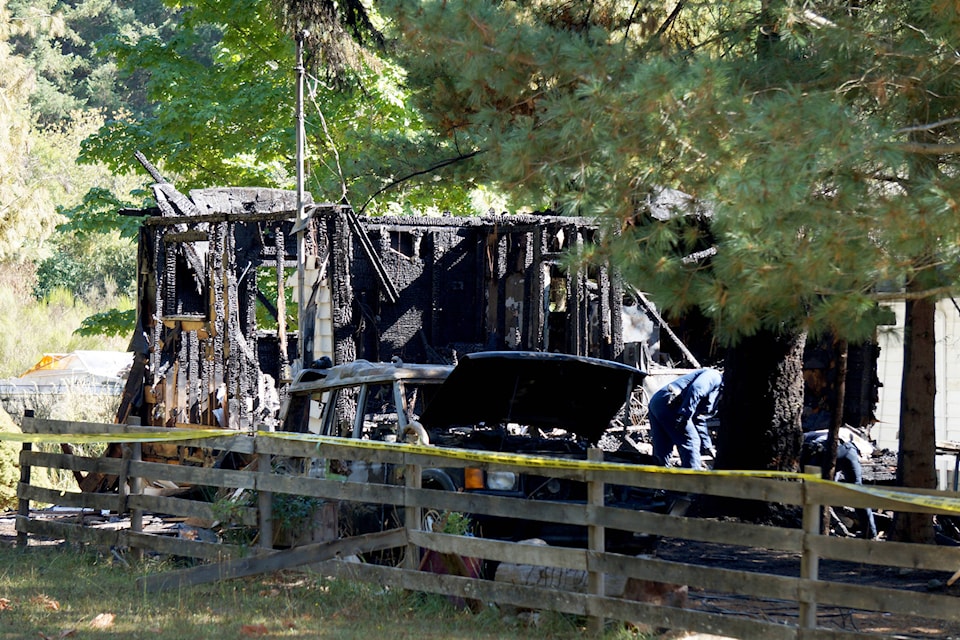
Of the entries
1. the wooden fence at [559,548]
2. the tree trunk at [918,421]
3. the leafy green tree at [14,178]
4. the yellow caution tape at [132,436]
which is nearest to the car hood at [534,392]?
the wooden fence at [559,548]

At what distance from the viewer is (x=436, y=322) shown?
21250 mm

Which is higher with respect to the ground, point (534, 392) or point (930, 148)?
point (930, 148)

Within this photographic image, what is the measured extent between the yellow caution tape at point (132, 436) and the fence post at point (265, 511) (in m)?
0.35

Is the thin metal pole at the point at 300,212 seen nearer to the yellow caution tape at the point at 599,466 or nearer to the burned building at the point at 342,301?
the burned building at the point at 342,301

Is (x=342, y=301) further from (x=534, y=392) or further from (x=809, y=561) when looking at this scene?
(x=809, y=561)

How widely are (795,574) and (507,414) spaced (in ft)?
9.28

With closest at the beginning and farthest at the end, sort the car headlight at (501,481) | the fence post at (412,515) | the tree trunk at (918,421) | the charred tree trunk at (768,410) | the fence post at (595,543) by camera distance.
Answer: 1. the fence post at (595,543)
2. the fence post at (412,515)
3. the car headlight at (501,481)
4. the tree trunk at (918,421)
5. the charred tree trunk at (768,410)

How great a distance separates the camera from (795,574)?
9469 millimetres

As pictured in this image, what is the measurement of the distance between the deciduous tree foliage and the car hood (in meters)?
0.90

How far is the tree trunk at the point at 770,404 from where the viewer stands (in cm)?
1133

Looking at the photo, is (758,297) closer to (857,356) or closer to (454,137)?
(454,137)

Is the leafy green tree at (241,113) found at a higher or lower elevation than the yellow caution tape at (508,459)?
higher

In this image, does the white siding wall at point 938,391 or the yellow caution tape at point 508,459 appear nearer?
the yellow caution tape at point 508,459

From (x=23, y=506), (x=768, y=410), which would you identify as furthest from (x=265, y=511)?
(x=768, y=410)
